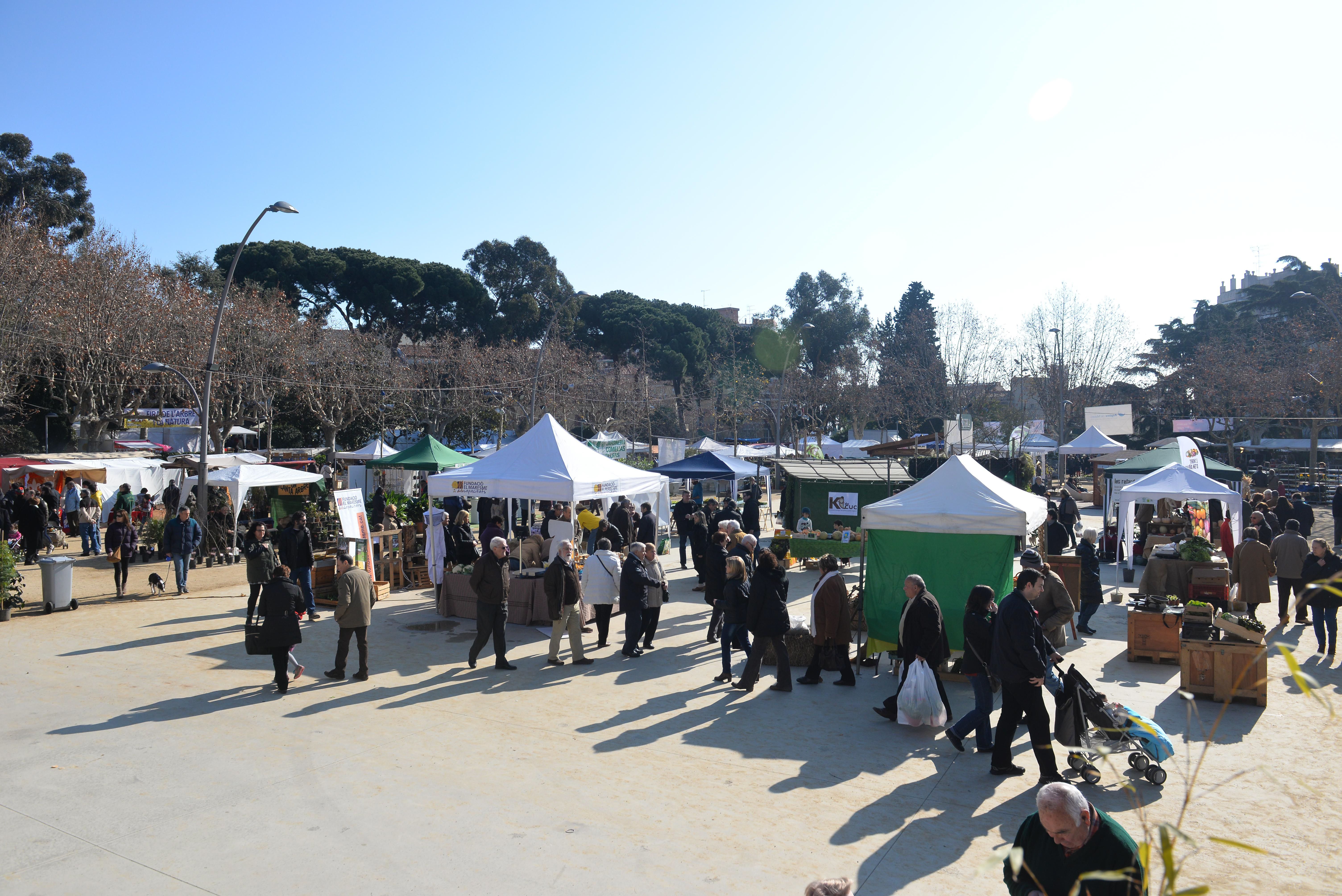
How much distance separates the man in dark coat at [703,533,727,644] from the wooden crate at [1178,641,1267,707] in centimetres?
480

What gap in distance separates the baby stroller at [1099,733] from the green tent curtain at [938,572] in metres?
2.71

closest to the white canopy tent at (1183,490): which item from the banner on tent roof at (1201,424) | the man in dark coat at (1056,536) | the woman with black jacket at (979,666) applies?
the man in dark coat at (1056,536)

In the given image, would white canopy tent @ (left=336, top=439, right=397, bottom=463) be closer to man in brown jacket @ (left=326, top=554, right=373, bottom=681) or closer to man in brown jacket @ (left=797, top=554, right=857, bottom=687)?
man in brown jacket @ (left=326, top=554, right=373, bottom=681)

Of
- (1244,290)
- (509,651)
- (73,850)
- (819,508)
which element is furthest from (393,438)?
(1244,290)

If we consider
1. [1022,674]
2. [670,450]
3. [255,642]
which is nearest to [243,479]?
[670,450]

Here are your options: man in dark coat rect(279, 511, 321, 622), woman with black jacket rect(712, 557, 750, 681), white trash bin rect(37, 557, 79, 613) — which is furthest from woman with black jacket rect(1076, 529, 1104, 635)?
white trash bin rect(37, 557, 79, 613)

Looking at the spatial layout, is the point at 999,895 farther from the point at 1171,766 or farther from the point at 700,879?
the point at 1171,766

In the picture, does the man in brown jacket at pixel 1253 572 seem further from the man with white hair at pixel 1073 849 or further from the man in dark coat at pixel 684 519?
the man with white hair at pixel 1073 849

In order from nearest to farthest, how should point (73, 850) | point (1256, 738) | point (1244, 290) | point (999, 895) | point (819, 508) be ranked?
1. point (999, 895)
2. point (73, 850)
3. point (1256, 738)
4. point (819, 508)
5. point (1244, 290)

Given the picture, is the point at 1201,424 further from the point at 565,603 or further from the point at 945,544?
the point at 565,603

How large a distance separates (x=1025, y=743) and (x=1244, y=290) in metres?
56.6

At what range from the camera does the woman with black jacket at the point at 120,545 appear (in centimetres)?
1464

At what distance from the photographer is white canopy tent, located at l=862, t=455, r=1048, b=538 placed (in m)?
9.35

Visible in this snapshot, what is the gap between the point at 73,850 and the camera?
5480 millimetres
